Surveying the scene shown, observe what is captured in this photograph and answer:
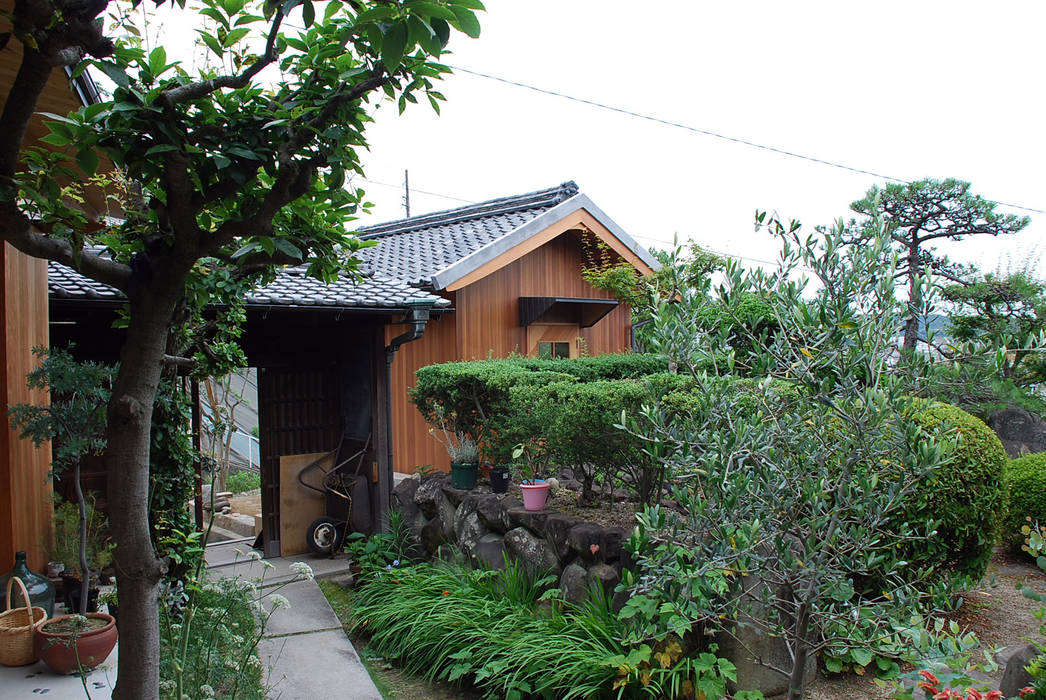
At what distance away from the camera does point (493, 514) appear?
5.54 meters

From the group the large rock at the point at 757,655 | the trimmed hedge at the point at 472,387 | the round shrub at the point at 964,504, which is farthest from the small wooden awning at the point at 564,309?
the large rock at the point at 757,655

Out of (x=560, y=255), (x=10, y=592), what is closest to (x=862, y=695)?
(x=10, y=592)

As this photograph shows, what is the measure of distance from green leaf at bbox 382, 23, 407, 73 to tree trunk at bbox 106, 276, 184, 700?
91cm

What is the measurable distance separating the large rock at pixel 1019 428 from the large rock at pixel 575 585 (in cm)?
704

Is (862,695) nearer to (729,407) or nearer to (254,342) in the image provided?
(729,407)

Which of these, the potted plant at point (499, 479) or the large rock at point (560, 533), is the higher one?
the potted plant at point (499, 479)

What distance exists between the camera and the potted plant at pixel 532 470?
520cm

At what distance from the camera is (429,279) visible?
7758 mm

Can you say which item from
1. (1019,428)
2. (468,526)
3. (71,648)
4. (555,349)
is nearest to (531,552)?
(468,526)

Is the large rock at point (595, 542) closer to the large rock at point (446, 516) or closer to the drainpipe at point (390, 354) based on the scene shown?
the large rock at point (446, 516)

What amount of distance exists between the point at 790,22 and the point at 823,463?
20.8ft

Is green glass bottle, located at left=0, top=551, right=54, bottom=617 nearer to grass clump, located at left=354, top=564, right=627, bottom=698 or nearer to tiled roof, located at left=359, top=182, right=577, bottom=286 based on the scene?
grass clump, located at left=354, top=564, right=627, bottom=698

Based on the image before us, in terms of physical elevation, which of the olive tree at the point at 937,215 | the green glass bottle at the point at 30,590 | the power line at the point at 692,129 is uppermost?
the power line at the point at 692,129

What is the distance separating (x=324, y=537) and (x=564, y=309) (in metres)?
4.76
